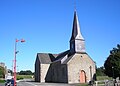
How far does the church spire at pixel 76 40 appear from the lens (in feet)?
177

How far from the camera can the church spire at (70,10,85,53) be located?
53812mm

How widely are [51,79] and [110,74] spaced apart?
60.0 feet

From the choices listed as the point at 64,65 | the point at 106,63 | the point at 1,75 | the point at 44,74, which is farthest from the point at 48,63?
the point at 1,75

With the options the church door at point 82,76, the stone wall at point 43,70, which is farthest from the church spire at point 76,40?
the stone wall at point 43,70

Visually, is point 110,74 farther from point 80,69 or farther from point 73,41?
point 73,41

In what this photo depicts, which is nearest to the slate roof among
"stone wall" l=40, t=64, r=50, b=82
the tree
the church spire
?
"stone wall" l=40, t=64, r=50, b=82

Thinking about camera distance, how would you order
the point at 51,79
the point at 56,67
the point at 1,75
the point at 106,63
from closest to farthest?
1. the point at 106,63
2. the point at 56,67
3. the point at 51,79
4. the point at 1,75

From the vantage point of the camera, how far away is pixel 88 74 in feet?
176

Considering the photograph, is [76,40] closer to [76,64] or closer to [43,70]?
[76,64]

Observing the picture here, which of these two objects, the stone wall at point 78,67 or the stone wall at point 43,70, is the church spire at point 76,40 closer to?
the stone wall at point 78,67

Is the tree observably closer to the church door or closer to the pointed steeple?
the church door

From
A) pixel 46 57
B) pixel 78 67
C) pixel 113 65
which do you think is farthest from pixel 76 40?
pixel 46 57

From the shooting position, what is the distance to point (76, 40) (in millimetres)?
53969

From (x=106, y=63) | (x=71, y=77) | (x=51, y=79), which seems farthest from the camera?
(x=51, y=79)
